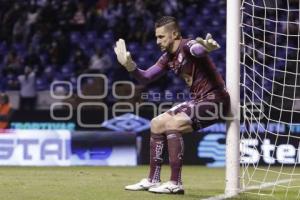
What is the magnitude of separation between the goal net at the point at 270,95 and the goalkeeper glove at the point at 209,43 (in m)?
1.02

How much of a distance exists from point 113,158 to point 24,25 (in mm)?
7481

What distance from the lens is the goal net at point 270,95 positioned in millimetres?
8664

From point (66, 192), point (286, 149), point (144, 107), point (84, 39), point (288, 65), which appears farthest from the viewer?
point (84, 39)

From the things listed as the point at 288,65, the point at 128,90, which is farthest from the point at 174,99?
the point at 288,65

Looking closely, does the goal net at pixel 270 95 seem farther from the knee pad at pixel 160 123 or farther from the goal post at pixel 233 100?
the knee pad at pixel 160 123

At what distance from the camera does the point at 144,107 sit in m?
14.4

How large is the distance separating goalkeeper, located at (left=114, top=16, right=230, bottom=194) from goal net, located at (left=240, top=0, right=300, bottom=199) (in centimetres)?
65

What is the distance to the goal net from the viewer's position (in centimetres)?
866

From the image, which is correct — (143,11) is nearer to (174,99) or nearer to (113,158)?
(174,99)

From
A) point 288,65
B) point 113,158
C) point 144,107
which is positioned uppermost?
point 288,65

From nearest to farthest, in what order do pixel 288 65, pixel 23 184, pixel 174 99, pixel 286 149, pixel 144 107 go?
pixel 23 184 < pixel 288 65 < pixel 286 149 < pixel 144 107 < pixel 174 99

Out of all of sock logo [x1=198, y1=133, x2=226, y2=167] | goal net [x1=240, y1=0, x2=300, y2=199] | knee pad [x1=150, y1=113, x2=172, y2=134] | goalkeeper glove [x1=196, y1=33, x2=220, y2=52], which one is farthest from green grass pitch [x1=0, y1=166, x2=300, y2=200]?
sock logo [x1=198, y1=133, x2=226, y2=167]

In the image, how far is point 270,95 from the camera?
10875 mm

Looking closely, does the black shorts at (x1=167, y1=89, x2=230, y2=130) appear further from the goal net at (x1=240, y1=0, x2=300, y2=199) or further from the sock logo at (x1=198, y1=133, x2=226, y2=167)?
the sock logo at (x1=198, y1=133, x2=226, y2=167)
